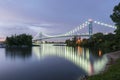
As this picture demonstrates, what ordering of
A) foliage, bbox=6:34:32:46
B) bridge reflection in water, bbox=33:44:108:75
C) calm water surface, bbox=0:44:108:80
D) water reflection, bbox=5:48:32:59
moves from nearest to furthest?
calm water surface, bbox=0:44:108:80 → bridge reflection in water, bbox=33:44:108:75 → water reflection, bbox=5:48:32:59 → foliage, bbox=6:34:32:46

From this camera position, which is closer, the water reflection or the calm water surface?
the calm water surface

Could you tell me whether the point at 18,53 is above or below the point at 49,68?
above

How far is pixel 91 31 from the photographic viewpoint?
307ft

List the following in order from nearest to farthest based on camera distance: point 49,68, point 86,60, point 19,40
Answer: point 49,68, point 86,60, point 19,40

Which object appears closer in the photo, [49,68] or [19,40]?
[49,68]

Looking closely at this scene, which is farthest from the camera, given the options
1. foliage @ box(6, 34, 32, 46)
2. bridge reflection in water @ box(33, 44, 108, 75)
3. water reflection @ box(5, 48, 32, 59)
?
foliage @ box(6, 34, 32, 46)

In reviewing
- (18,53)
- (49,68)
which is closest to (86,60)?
(49,68)

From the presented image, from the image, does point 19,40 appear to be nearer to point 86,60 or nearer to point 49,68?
point 86,60

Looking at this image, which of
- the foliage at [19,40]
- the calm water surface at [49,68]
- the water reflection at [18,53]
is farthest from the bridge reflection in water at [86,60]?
the foliage at [19,40]

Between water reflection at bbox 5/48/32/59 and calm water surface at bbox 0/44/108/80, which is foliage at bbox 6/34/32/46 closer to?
water reflection at bbox 5/48/32/59

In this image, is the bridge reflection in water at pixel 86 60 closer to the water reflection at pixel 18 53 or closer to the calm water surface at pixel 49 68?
the calm water surface at pixel 49 68

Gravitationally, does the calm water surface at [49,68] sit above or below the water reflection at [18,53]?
below

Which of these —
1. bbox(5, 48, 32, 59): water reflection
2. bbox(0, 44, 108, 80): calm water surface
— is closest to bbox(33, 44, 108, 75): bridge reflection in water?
bbox(0, 44, 108, 80): calm water surface

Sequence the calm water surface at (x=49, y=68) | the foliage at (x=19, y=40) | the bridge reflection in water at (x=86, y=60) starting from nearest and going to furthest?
the calm water surface at (x=49, y=68) → the bridge reflection in water at (x=86, y=60) → the foliage at (x=19, y=40)
